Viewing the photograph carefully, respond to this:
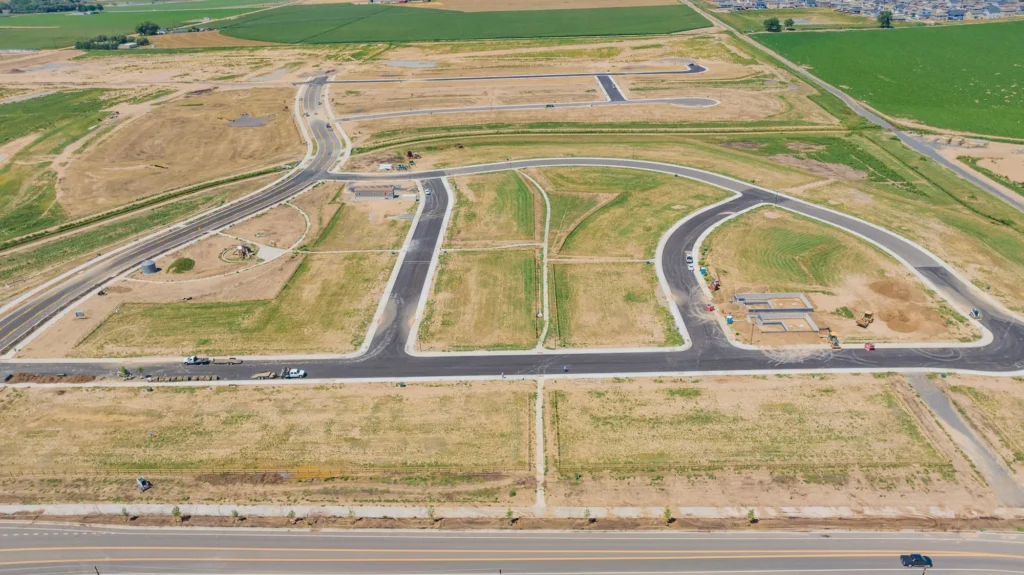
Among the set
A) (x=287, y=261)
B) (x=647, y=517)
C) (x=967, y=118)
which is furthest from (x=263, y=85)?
(x=967, y=118)

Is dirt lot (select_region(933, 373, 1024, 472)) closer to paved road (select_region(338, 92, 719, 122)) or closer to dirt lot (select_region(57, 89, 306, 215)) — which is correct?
paved road (select_region(338, 92, 719, 122))

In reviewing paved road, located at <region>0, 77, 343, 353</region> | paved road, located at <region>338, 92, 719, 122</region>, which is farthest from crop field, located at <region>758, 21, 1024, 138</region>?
paved road, located at <region>0, 77, 343, 353</region>

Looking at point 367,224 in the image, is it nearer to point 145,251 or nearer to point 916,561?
point 145,251

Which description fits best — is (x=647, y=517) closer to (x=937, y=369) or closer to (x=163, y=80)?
(x=937, y=369)

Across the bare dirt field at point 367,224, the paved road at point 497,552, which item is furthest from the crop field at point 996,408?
the bare dirt field at point 367,224

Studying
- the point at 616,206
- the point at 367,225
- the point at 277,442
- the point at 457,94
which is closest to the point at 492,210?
the point at 367,225

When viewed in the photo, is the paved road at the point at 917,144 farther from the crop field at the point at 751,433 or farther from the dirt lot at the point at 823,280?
the crop field at the point at 751,433
